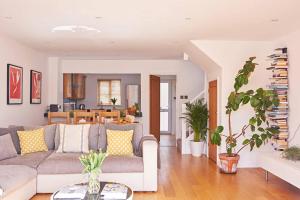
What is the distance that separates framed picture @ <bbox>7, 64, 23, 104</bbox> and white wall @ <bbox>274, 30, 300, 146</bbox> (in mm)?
5185

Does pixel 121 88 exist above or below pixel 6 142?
above

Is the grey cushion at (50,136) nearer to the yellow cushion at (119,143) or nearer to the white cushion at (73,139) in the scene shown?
the white cushion at (73,139)

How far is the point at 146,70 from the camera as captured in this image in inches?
336

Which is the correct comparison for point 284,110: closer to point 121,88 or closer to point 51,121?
point 51,121

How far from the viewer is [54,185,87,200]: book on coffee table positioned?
9.72 feet

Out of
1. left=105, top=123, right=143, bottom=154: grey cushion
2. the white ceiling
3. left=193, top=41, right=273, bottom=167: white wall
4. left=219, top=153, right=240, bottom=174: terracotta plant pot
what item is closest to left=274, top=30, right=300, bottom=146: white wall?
the white ceiling

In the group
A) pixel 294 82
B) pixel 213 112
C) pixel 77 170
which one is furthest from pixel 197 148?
pixel 77 170

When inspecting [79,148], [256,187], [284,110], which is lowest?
[256,187]

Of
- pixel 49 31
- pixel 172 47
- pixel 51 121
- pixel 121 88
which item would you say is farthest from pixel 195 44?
pixel 121 88

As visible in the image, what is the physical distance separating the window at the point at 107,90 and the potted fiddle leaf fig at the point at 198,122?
4.36 metres

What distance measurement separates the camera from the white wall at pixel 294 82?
5078 millimetres

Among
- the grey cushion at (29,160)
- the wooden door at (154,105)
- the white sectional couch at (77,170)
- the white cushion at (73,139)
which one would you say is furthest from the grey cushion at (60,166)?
the wooden door at (154,105)

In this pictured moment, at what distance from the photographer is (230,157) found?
215 inches

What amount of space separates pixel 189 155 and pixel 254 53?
2849 millimetres
